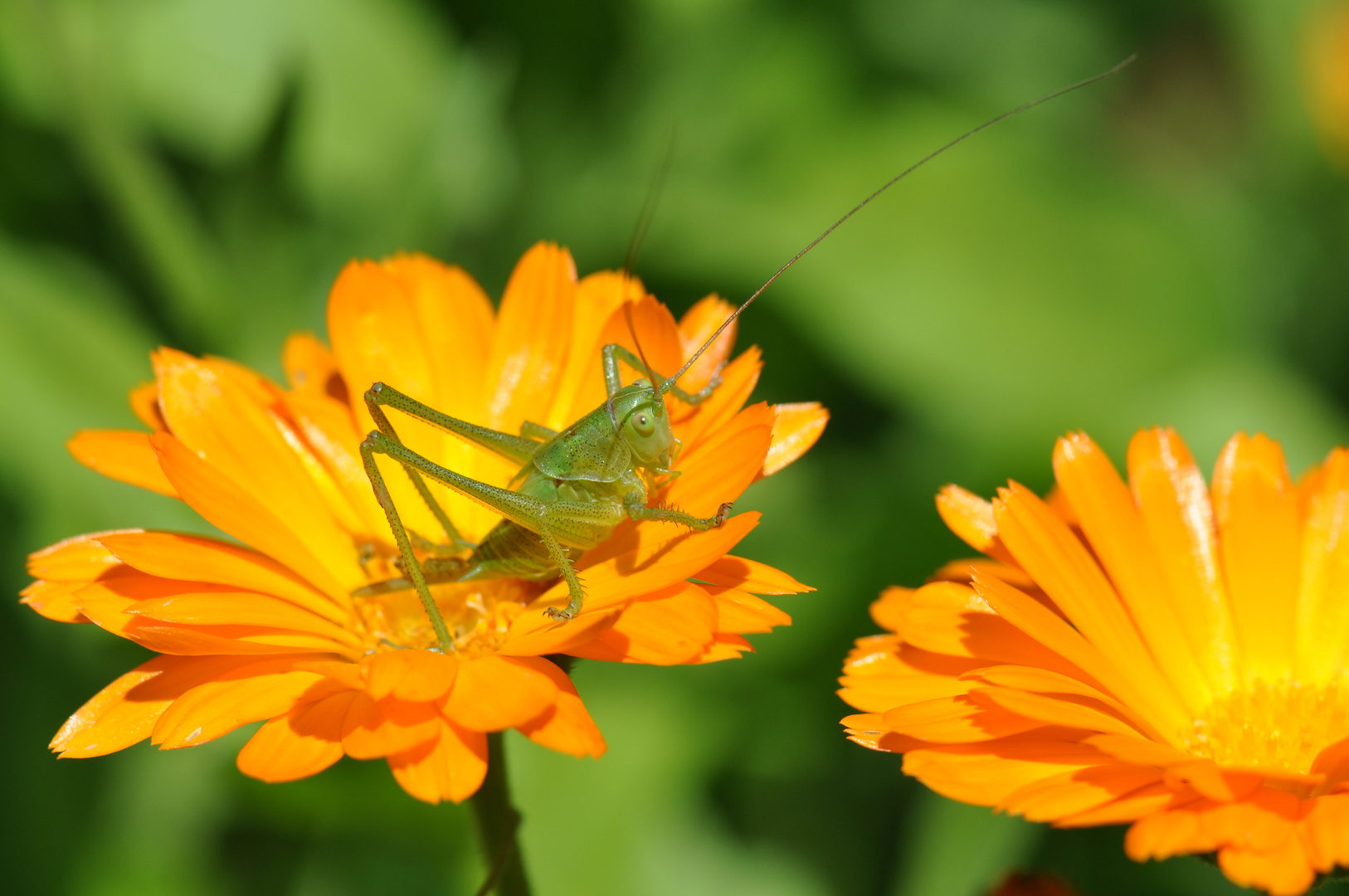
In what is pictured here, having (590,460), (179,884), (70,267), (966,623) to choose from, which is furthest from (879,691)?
(70,267)

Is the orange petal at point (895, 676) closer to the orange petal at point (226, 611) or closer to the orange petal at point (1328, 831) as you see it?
the orange petal at point (1328, 831)

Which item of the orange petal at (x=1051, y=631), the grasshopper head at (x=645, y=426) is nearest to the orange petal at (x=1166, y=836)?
the orange petal at (x=1051, y=631)

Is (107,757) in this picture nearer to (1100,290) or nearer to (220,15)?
(220,15)

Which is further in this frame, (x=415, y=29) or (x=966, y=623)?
(x=415, y=29)

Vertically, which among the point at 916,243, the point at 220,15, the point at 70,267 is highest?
the point at 220,15

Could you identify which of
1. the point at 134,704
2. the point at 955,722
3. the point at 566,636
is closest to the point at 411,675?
the point at 566,636

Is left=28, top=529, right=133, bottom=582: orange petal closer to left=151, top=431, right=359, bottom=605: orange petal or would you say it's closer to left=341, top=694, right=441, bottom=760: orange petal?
left=151, top=431, right=359, bottom=605: orange petal
